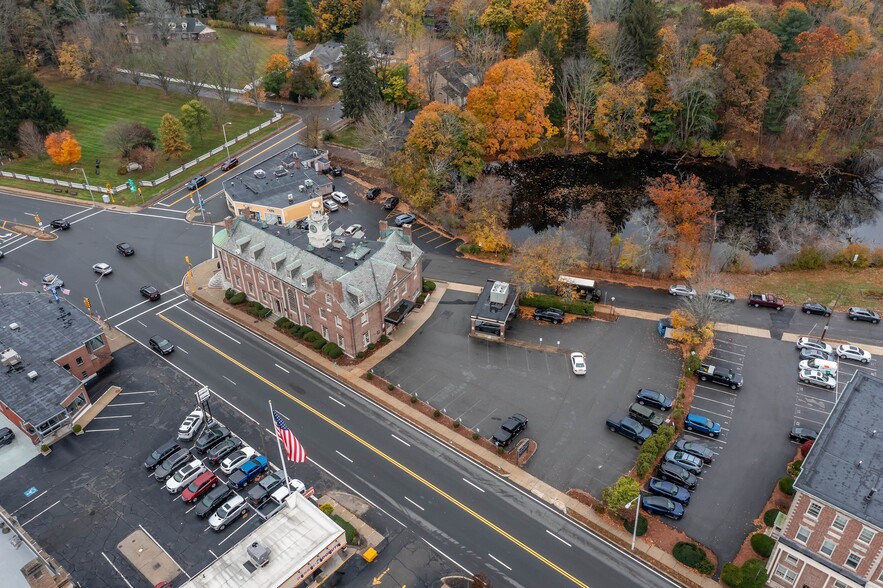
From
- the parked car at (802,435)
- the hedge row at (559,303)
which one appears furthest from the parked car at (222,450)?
the parked car at (802,435)

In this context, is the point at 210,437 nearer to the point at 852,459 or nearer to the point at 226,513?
the point at 226,513

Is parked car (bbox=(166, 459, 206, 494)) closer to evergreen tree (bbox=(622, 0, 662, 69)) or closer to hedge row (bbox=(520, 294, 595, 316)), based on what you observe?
hedge row (bbox=(520, 294, 595, 316))

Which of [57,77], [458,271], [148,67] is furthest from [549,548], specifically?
[57,77]

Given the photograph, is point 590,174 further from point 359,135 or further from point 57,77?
point 57,77

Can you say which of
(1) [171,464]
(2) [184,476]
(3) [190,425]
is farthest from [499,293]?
(1) [171,464]

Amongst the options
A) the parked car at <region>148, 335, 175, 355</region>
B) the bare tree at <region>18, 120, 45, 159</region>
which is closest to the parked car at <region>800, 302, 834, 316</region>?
the parked car at <region>148, 335, 175, 355</region>

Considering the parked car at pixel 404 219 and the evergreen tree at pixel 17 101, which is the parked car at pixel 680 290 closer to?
the parked car at pixel 404 219

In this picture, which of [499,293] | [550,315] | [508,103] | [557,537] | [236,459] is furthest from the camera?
[508,103]

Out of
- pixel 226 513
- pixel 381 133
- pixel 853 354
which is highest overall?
pixel 381 133
